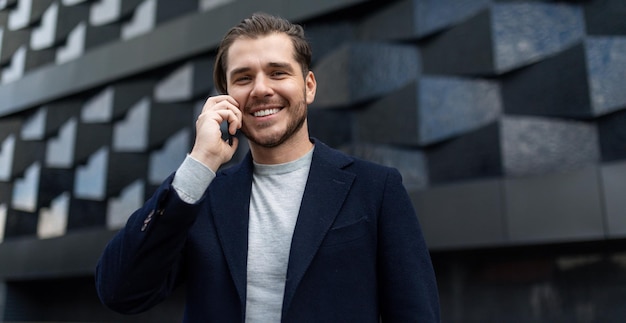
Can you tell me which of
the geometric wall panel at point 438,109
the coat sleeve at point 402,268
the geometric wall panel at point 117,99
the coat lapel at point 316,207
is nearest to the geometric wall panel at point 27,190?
the geometric wall panel at point 117,99

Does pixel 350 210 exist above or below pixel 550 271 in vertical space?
above

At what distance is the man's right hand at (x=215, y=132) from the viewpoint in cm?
158

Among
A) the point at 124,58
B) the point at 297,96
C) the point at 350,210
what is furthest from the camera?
the point at 124,58

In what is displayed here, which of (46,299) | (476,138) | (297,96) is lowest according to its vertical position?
(46,299)

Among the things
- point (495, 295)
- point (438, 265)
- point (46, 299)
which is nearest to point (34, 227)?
point (46, 299)

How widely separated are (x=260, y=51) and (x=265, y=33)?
0.08 m

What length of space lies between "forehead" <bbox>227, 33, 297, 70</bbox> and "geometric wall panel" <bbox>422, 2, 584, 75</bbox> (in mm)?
6619

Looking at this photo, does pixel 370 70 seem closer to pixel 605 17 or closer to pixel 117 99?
pixel 605 17

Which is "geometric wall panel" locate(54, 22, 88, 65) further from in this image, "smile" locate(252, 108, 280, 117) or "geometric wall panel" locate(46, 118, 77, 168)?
"smile" locate(252, 108, 280, 117)

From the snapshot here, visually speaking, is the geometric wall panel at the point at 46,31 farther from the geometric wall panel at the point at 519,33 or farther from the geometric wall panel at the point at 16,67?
the geometric wall panel at the point at 519,33

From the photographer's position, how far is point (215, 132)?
5.37 ft

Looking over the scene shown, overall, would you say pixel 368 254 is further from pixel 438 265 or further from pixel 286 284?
pixel 438 265

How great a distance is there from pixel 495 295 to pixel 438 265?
915 millimetres

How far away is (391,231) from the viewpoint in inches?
63.2
